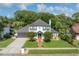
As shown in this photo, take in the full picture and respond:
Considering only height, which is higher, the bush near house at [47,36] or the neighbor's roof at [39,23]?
the neighbor's roof at [39,23]

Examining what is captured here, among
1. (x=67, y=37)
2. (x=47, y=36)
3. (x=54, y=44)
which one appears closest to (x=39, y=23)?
(x=47, y=36)

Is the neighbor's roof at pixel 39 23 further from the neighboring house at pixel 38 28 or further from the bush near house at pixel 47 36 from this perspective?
the bush near house at pixel 47 36

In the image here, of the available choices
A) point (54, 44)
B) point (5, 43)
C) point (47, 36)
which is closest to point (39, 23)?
point (47, 36)

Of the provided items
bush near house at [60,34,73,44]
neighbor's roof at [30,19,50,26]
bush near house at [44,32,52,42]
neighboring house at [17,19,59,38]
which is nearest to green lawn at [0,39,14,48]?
neighboring house at [17,19,59,38]

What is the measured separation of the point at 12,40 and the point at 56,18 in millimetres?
1036

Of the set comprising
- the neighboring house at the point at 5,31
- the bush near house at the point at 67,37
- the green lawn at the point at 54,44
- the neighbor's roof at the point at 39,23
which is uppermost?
the neighbor's roof at the point at 39,23

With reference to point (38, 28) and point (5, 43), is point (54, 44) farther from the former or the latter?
point (5, 43)

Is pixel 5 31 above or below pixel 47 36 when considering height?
above

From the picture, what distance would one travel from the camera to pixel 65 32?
303 ft

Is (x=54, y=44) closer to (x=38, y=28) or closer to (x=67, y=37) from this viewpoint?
(x=67, y=37)

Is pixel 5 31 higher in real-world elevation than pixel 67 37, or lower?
higher

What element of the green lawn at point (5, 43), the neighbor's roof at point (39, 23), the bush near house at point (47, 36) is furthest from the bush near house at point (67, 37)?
the green lawn at point (5, 43)

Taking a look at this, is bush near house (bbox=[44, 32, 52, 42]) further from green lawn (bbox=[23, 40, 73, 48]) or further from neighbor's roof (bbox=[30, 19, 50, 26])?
neighbor's roof (bbox=[30, 19, 50, 26])

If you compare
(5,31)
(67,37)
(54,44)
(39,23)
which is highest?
(39,23)
